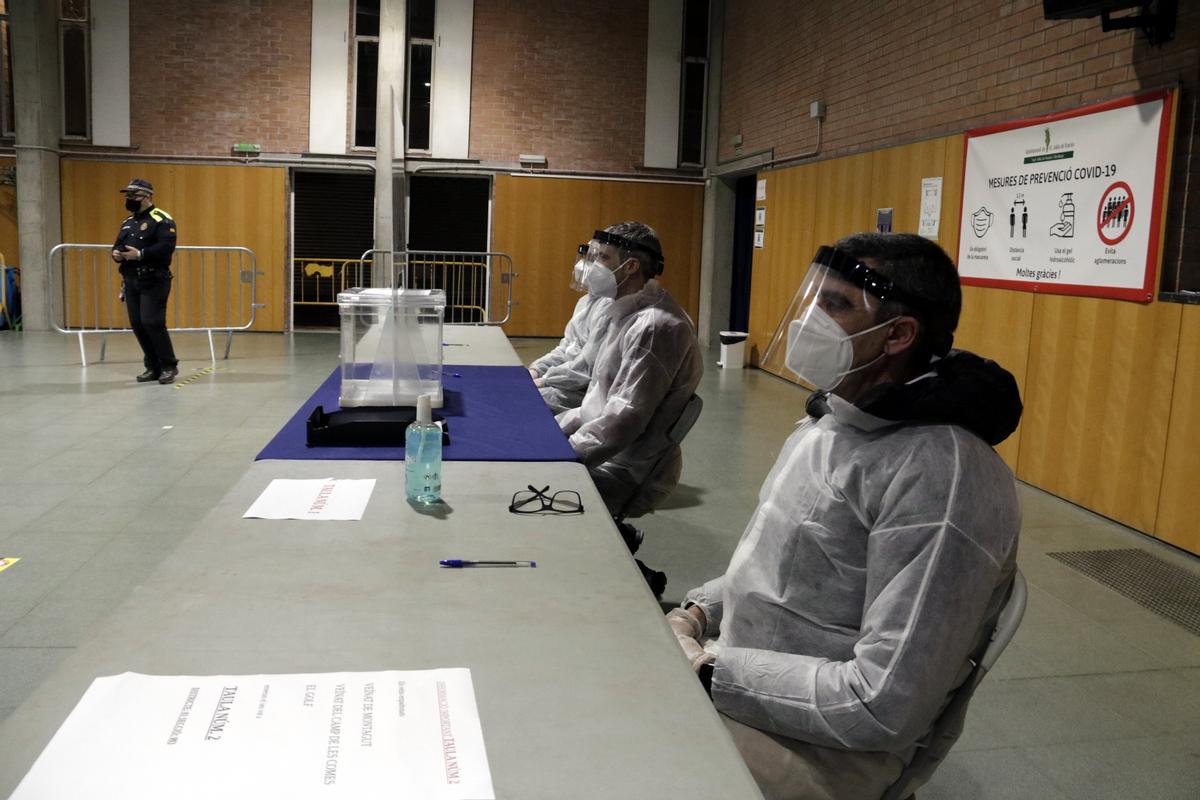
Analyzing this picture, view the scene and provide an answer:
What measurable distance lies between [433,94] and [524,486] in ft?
35.6

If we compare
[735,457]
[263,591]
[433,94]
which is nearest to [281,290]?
[433,94]

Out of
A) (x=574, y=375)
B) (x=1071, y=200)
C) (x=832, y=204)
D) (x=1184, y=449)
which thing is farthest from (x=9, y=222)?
(x=1184, y=449)

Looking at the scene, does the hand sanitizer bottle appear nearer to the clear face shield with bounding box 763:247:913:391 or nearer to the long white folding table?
the long white folding table

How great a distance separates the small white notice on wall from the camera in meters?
6.53

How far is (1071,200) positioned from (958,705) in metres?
4.35

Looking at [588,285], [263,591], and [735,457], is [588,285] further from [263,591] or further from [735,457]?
[263,591]

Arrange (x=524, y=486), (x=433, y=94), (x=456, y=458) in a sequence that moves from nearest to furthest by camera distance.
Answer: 1. (x=524, y=486)
2. (x=456, y=458)
3. (x=433, y=94)

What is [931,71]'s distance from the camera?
667 cm

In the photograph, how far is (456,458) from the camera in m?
2.48

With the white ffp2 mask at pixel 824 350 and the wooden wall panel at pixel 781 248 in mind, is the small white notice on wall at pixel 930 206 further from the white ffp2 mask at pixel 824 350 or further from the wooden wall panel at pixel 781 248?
the white ffp2 mask at pixel 824 350

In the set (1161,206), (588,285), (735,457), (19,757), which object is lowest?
(735,457)

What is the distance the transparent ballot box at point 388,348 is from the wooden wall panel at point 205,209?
30.7 feet

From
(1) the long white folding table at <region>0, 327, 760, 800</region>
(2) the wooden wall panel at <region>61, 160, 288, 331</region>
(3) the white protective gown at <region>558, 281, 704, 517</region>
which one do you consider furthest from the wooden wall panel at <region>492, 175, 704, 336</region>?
(1) the long white folding table at <region>0, 327, 760, 800</region>

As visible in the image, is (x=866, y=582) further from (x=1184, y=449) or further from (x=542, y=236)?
(x=542, y=236)
